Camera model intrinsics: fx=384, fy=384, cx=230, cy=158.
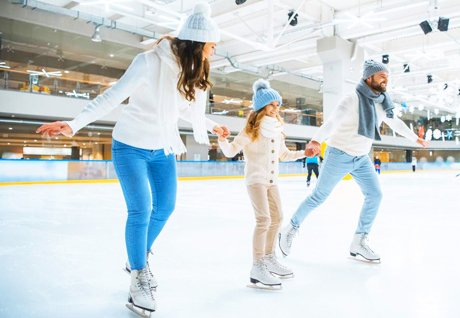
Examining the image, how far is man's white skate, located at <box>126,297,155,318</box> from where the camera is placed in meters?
1.49

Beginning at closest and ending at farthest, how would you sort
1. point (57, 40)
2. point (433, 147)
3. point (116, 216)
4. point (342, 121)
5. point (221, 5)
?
1. point (342, 121)
2. point (116, 216)
3. point (221, 5)
4. point (57, 40)
5. point (433, 147)

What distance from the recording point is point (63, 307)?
1571 mm

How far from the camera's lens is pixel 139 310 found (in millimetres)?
1519

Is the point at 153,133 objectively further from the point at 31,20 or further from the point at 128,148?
the point at 31,20

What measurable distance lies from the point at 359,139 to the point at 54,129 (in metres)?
1.73

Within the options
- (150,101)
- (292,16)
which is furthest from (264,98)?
(292,16)

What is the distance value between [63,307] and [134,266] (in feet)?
1.08

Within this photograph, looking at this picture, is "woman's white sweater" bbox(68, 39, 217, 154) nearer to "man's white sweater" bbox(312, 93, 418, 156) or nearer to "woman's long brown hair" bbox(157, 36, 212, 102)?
"woman's long brown hair" bbox(157, 36, 212, 102)

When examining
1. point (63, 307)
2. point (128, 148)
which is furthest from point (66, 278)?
point (128, 148)

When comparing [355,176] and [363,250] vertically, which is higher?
[355,176]

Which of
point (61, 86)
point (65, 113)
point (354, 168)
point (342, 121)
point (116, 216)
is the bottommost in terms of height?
point (116, 216)

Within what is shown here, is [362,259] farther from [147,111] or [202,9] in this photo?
[202,9]

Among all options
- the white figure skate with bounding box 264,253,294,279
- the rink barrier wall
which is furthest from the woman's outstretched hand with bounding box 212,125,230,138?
the rink barrier wall

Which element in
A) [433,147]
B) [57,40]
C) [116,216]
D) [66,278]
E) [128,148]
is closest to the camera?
[128,148]
